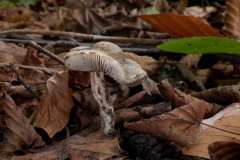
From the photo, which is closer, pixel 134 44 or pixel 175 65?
pixel 175 65

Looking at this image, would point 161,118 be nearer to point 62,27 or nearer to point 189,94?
point 189,94

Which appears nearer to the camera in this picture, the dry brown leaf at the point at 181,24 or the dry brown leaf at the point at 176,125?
the dry brown leaf at the point at 176,125

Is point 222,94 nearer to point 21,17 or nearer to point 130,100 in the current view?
point 130,100

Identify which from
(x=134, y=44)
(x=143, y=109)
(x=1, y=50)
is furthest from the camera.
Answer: (x=134, y=44)

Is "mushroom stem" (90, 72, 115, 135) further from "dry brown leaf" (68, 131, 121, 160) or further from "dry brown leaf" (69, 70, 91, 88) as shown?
"dry brown leaf" (69, 70, 91, 88)

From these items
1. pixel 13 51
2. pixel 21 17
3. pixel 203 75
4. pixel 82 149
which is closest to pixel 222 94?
pixel 203 75

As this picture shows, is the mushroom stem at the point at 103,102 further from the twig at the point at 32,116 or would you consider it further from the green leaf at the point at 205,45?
the green leaf at the point at 205,45

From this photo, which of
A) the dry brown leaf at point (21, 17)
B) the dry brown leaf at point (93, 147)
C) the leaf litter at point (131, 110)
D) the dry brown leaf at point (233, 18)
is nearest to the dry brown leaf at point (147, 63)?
the leaf litter at point (131, 110)

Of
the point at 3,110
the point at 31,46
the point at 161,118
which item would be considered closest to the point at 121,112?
the point at 161,118
